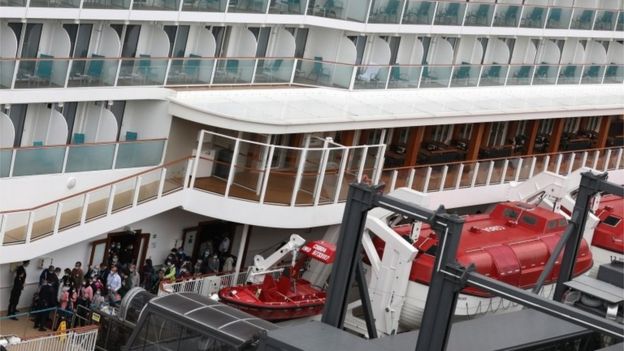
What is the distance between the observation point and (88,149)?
32781 mm

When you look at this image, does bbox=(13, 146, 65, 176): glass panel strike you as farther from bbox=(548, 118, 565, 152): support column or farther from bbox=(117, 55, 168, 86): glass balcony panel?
bbox=(548, 118, 565, 152): support column

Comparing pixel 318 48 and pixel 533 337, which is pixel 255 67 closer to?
pixel 318 48

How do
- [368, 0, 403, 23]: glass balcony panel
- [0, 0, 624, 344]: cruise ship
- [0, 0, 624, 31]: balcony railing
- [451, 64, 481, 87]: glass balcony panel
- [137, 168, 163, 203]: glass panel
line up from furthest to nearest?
[451, 64, 481, 87]: glass balcony panel → [368, 0, 403, 23]: glass balcony panel → [0, 0, 624, 31]: balcony railing → [137, 168, 163, 203]: glass panel → [0, 0, 624, 344]: cruise ship

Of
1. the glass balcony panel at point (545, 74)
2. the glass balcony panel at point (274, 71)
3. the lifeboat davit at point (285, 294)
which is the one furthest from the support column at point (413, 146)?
the glass balcony panel at point (545, 74)

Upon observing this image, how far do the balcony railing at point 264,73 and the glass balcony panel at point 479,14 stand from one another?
1330 millimetres

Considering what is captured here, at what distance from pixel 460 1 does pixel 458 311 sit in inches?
478

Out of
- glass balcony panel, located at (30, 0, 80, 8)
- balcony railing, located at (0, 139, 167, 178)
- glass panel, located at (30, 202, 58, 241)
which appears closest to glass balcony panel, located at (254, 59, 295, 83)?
balcony railing, located at (0, 139, 167, 178)

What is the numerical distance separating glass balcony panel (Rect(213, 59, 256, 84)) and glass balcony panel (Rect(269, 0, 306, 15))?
160cm

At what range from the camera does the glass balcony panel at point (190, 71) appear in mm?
35125

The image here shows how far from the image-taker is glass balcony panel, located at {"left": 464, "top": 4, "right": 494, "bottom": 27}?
44.8m

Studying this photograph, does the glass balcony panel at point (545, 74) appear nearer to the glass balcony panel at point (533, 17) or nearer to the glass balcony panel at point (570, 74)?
the glass balcony panel at point (570, 74)

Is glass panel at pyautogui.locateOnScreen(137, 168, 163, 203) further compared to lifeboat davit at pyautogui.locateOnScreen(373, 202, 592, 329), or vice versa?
lifeboat davit at pyautogui.locateOnScreen(373, 202, 592, 329)

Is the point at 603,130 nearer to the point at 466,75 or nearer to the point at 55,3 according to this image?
the point at 466,75

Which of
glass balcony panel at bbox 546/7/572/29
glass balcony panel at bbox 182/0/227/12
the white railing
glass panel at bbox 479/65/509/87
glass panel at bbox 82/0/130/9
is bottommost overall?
the white railing
